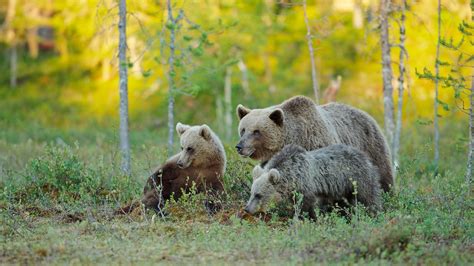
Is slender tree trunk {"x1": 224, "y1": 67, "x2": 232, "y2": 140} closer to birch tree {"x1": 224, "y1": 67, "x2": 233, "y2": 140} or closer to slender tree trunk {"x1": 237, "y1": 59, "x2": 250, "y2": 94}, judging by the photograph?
birch tree {"x1": 224, "y1": 67, "x2": 233, "y2": 140}

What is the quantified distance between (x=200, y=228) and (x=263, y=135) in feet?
6.42

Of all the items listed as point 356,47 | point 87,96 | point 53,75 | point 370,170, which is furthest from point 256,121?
point 53,75

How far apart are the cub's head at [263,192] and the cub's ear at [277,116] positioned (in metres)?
1.34

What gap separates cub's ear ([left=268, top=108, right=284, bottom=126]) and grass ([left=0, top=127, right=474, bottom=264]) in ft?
4.14

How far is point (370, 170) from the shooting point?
10.1 m

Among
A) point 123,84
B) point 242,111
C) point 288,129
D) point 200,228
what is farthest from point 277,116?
point 123,84

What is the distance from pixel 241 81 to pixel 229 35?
2028 mm

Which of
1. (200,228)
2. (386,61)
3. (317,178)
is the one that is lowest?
(200,228)

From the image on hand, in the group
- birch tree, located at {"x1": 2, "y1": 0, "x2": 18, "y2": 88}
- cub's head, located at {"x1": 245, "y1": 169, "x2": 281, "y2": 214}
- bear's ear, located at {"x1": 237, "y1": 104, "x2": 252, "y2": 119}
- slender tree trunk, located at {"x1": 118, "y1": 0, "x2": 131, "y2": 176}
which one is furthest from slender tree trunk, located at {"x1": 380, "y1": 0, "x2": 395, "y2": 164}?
birch tree, located at {"x1": 2, "y1": 0, "x2": 18, "y2": 88}

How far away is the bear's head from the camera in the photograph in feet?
34.5

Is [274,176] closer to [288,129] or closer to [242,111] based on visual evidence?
[288,129]

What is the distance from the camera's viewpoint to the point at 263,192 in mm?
9391

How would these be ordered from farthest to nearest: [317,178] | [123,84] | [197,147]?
1. [123,84]
2. [197,147]
3. [317,178]

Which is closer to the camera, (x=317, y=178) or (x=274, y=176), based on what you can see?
(x=274, y=176)
